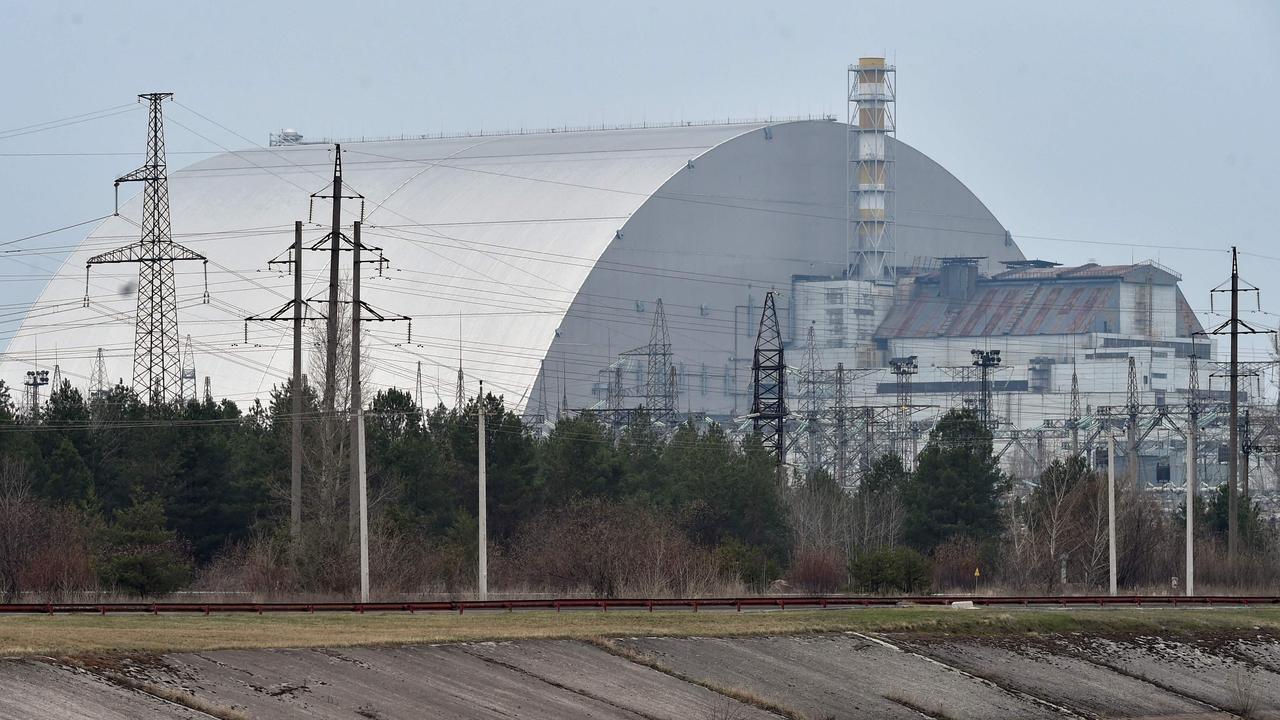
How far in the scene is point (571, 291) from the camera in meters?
90.7

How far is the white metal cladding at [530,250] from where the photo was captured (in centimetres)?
9194

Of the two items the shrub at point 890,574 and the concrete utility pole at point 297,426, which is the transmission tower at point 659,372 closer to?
the shrub at point 890,574

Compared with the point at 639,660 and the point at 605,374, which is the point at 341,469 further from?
the point at 605,374

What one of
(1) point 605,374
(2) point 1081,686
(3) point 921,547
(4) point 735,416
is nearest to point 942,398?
(4) point 735,416

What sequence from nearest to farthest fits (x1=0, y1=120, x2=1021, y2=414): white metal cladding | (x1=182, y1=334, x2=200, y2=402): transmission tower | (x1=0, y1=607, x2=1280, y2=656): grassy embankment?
1. (x1=0, y1=607, x2=1280, y2=656): grassy embankment
2. (x1=0, y1=120, x2=1021, y2=414): white metal cladding
3. (x1=182, y1=334, x2=200, y2=402): transmission tower

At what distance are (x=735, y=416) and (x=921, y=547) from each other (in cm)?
4074

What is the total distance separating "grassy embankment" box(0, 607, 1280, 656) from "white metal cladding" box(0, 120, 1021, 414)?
52.4m

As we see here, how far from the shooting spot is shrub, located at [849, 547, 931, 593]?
44.8 m

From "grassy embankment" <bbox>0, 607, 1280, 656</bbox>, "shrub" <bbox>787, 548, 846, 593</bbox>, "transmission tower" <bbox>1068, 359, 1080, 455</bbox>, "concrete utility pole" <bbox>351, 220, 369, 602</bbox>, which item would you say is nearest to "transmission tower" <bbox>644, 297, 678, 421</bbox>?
"transmission tower" <bbox>1068, 359, 1080, 455</bbox>

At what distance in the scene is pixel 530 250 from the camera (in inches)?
3745

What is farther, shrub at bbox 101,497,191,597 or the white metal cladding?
the white metal cladding

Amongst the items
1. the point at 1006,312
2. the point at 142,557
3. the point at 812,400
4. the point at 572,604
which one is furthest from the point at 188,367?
the point at 572,604

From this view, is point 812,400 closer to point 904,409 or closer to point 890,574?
point 904,409

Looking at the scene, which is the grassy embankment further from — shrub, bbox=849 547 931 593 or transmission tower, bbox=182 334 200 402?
transmission tower, bbox=182 334 200 402
